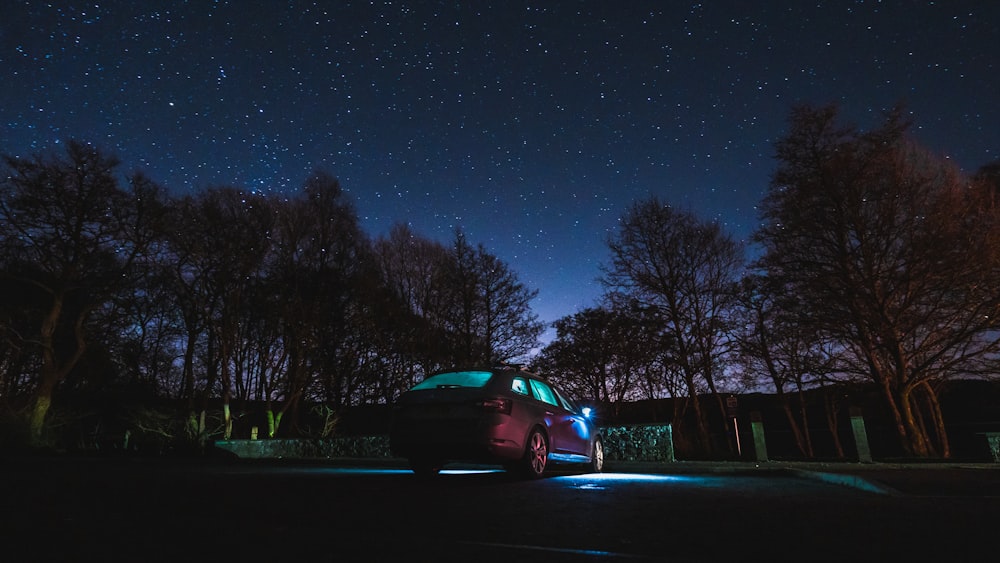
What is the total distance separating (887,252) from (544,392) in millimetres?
14969

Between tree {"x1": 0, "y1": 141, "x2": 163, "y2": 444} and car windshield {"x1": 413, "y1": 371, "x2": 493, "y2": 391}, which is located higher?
tree {"x1": 0, "y1": 141, "x2": 163, "y2": 444}

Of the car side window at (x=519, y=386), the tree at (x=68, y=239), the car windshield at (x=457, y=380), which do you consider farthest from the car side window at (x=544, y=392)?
the tree at (x=68, y=239)

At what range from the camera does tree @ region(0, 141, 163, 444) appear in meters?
21.9

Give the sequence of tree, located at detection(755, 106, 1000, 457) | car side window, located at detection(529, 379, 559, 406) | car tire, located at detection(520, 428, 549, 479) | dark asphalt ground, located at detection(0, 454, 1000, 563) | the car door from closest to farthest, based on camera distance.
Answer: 1. dark asphalt ground, located at detection(0, 454, 1000, 563)
2. car tire, located at detection(520, 428, 549, 479)
3. the car door
4. car side window, located at detection(529, 379, 559, 406)
5. tree, located at detection(755, 106, 1000, 457)

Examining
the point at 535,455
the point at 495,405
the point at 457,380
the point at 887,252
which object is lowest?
the point at 535,455

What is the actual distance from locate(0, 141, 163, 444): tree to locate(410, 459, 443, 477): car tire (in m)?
21.8

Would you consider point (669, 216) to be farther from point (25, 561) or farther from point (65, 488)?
point (25, 561)

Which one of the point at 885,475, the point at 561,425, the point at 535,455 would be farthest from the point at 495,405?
the point at 885,475

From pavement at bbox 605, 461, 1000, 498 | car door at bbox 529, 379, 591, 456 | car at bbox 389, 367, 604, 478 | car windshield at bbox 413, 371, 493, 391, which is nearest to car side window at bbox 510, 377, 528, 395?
car at bbox 389, 367, 604, 478

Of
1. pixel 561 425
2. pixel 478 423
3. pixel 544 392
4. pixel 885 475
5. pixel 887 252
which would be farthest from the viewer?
pixel 887 252

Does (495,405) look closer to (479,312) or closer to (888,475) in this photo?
(888,475)

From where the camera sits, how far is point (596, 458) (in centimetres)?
1002

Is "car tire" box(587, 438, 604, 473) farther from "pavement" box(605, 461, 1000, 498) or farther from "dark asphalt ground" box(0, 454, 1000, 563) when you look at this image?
"dark asphalt ground" box(0, 454, 1000, 563)

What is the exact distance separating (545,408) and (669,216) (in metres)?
20.2
